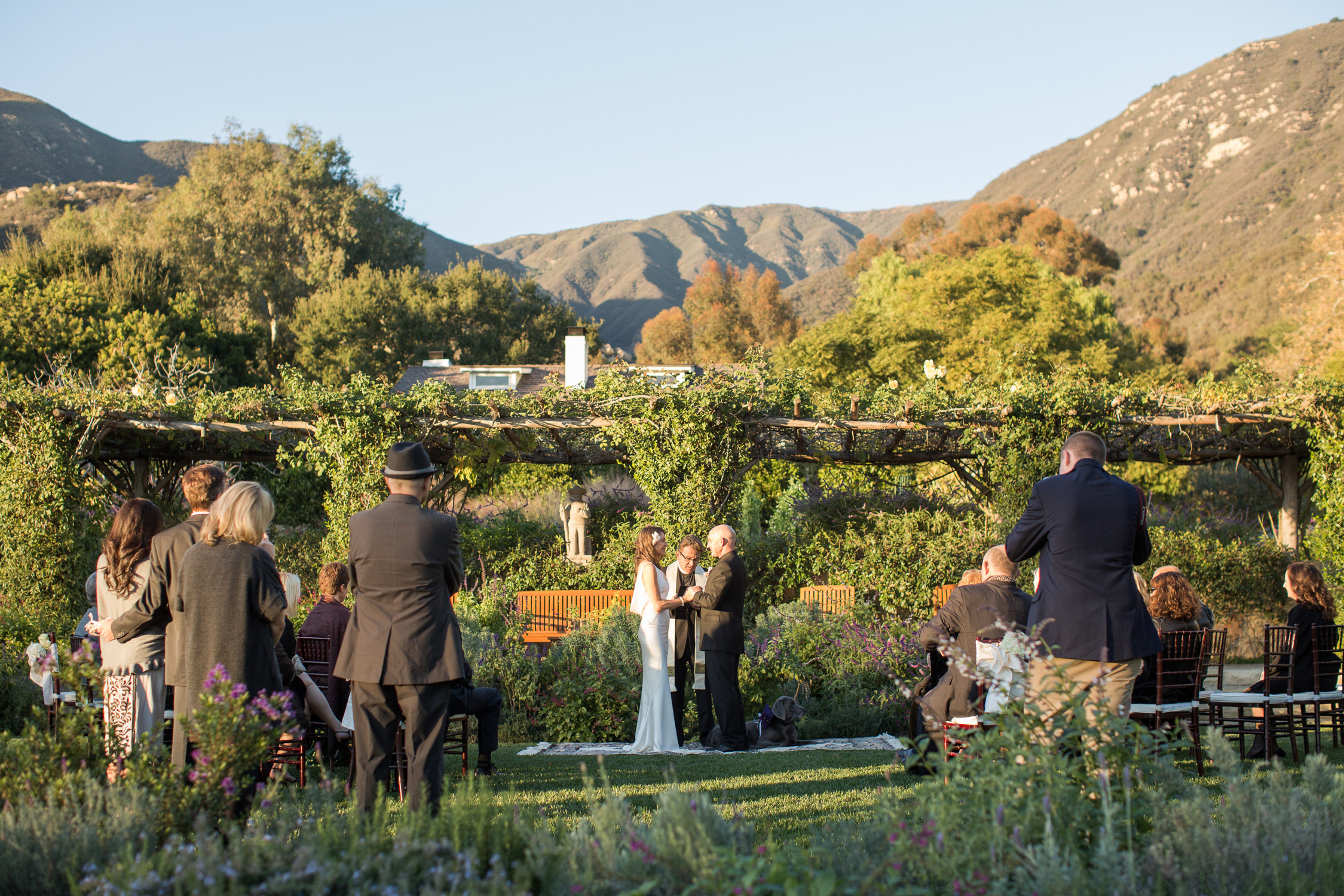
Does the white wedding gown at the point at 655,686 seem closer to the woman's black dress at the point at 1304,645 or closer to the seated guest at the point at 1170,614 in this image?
the seated guest at the point at 1170,614

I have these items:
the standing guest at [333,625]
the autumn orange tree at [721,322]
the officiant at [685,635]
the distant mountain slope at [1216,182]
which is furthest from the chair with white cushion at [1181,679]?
the autumn orange tree at [721,322]

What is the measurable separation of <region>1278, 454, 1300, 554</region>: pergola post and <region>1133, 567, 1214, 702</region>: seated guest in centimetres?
898

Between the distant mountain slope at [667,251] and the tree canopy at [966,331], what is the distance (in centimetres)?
6338

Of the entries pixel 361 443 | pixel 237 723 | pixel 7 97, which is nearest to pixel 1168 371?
pixel 361 443

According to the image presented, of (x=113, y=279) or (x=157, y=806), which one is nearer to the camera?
(x=157, y=806)

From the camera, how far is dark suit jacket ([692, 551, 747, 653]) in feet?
20.7

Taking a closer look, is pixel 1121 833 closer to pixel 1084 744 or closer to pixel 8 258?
pixel 1084 744

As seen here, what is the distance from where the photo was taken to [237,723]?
3008mm

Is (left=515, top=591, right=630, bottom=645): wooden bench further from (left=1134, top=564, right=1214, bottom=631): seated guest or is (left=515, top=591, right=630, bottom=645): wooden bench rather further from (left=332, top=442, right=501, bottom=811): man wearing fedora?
(left=332, top=442, right=501, bottom=811): man wearing fedora

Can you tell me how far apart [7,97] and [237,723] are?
127695mm

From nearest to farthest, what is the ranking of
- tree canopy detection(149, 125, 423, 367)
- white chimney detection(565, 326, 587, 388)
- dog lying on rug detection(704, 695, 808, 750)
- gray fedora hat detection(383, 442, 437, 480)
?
gray fedora hat detection(383, 442, 437, 480)
dog lying on rug detection(704, 695, 808, 750)
white chimney detection(565, 326, 587, 388)
tree canopy detection(149, 125, 423, 367)

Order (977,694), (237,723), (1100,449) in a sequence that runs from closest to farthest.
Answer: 1. (237,723)
2. (1100,449)
3. (977,694)

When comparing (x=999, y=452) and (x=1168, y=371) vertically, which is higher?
(x=1168, y=371)

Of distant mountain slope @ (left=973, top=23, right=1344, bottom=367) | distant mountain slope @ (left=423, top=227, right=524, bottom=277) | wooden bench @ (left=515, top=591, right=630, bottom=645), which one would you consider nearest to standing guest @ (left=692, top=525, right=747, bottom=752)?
wooden bench @ (left=515, top=591, right=630, bottom=645)
